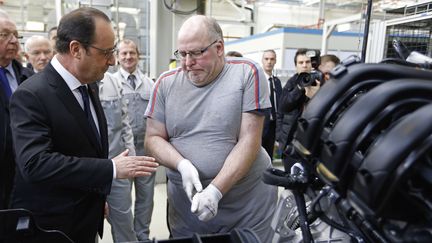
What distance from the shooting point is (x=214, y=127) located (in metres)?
1.07

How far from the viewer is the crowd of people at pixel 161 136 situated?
94 cm

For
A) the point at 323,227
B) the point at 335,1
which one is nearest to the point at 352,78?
the point at 323,227

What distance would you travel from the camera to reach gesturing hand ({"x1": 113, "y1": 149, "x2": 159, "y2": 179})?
98 cm

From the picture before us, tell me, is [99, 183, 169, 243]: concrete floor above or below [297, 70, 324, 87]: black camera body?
below

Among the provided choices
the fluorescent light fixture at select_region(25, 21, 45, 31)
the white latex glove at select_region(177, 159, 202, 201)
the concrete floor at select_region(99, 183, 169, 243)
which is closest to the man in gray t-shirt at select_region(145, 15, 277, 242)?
the white latex glove at select_region(177, 159, 202, 201)

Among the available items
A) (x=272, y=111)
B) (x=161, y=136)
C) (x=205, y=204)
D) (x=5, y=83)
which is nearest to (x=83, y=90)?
(x=161, y=136)

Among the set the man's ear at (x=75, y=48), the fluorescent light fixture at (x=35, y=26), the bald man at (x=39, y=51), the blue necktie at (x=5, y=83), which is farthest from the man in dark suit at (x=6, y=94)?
the fluorescent light fixture at (x=35, y=26)

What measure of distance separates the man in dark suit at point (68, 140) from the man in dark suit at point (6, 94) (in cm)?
53

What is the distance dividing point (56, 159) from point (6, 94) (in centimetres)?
92

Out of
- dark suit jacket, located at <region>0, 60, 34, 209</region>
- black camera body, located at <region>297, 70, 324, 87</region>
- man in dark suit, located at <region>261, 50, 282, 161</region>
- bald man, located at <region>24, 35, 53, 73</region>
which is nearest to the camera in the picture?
black camera body, located at <region>297, 70, 324, 87</region>

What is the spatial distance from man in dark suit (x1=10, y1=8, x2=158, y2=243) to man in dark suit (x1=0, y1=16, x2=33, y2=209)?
0.53 metres

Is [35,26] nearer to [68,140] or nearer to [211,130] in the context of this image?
[68,140]

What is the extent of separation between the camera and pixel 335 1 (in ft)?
32.3

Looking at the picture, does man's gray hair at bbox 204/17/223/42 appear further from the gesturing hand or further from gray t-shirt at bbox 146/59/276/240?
the gesturing hand
